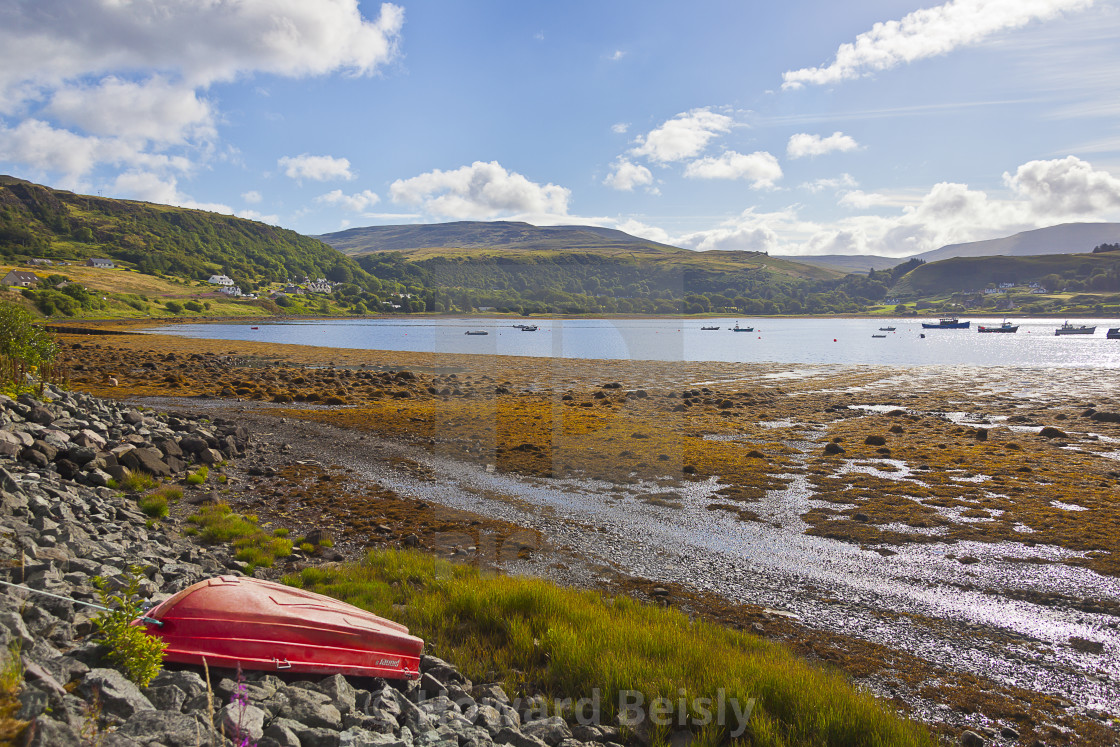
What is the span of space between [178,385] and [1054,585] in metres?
42.6

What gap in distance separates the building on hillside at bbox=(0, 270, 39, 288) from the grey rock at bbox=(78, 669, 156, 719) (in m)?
162

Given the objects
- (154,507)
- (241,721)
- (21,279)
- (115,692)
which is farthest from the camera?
(21,279)

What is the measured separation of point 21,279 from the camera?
5074 inches

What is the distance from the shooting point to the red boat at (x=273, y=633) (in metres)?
5.34

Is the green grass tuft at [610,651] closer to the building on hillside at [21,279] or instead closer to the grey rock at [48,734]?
the grey rock at [48,734]

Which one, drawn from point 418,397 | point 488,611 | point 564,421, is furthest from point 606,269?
point 418,397

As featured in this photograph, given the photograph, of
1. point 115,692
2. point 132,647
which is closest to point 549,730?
point 115,692

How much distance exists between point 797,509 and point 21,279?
6848 inches

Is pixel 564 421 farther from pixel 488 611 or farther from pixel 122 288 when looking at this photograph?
pixel 122 288

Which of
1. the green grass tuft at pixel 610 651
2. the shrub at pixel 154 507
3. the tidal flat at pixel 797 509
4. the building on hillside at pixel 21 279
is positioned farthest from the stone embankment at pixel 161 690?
the building on hillside at pixel 21 279

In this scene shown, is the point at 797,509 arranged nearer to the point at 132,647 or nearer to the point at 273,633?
the point at 273,633

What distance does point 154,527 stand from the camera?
36.1ft

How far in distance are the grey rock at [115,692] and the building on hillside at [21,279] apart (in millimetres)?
161963

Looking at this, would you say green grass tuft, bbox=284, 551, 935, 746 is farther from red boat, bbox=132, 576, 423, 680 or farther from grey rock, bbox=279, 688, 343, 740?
grey rock, bbox=279, 688, 343, 740
